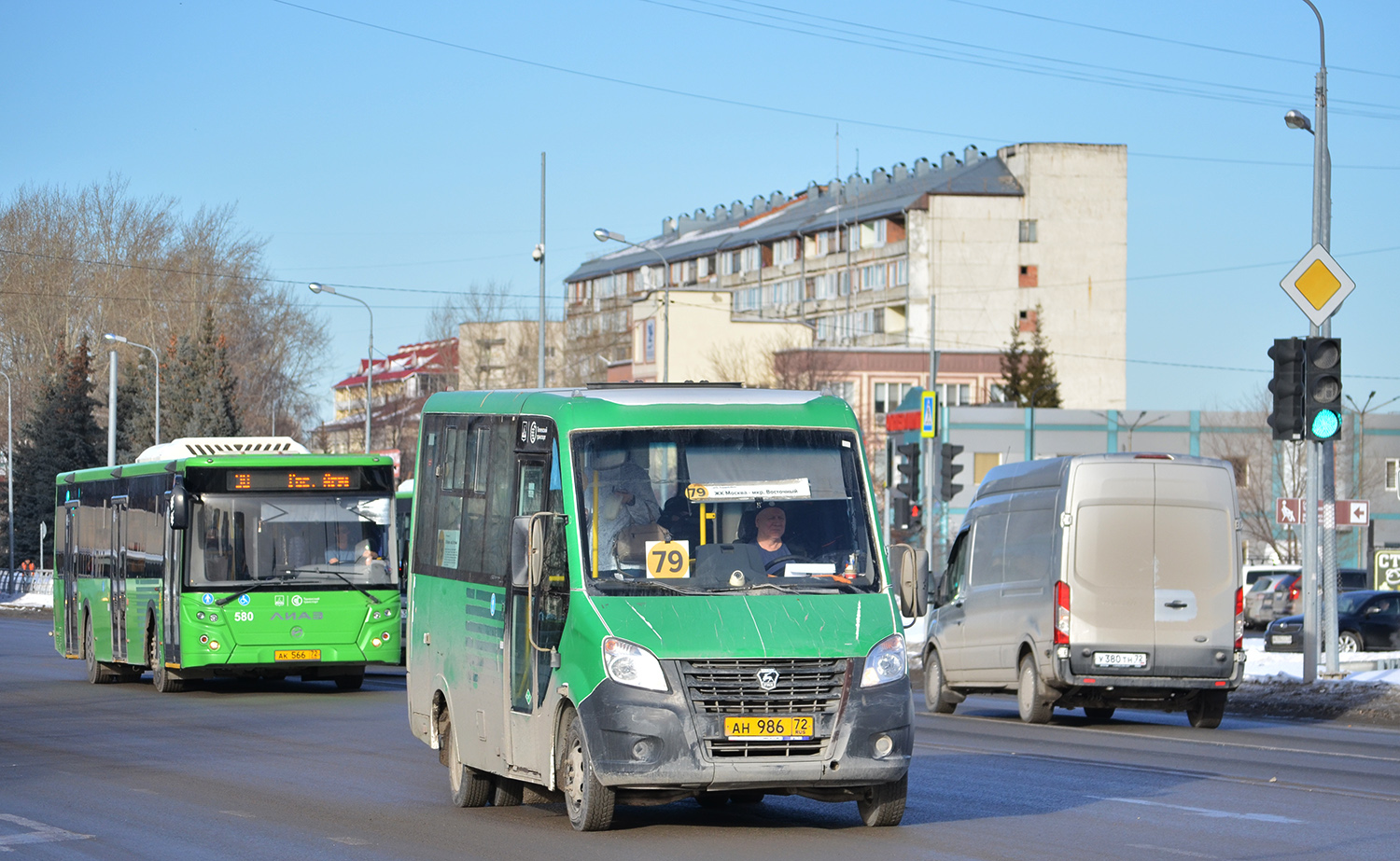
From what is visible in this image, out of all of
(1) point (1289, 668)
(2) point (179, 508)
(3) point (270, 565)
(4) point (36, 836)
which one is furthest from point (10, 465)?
(4) point (36, 836)

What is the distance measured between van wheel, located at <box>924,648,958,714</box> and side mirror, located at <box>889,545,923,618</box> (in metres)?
11.8

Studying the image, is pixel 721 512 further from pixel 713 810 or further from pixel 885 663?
pixel 713 810

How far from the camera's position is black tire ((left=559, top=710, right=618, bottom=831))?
991 cm

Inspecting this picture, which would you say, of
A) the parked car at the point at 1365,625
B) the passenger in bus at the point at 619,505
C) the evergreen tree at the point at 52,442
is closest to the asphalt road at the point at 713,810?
the passenger in bus at the point at 619,505

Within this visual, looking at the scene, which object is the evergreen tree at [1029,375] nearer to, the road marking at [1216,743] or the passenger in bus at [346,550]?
the passenger in bus at [346,550]

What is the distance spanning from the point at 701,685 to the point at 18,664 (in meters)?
23.4

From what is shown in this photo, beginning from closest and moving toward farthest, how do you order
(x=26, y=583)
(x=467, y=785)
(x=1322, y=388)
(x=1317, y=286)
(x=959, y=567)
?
1. (x=467, y=785)
2. (x=1322, y=388)
3. (x=959, y=567)
4. (x=1317, y=286)
5. (x=26, y=583)

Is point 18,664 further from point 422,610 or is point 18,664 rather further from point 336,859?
point 336,859

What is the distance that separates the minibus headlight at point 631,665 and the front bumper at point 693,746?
0.04 metres

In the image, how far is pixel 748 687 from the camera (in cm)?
966

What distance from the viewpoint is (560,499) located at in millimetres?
10492

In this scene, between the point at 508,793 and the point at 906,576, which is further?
the point at 508,793

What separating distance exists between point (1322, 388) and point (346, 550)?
11.7 m

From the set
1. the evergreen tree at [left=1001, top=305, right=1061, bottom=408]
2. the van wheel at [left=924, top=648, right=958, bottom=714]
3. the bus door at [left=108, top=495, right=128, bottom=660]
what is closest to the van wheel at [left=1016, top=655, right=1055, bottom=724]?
the van wheel at [left=924, top=648, right=958, bottom=714]
